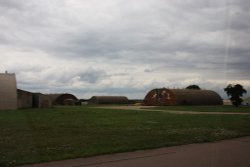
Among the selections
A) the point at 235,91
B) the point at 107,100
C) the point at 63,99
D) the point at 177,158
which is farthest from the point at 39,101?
the point at 107,100

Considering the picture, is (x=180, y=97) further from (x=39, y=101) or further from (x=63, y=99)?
(x=63, y=99)

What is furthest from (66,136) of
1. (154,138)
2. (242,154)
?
(242,154)

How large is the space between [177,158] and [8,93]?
126 feet

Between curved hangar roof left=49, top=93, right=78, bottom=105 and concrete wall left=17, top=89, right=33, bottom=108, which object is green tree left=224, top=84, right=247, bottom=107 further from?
curved hangar roof left=49, top=93, right=78, bottom=105

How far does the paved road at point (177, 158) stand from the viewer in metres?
10.4

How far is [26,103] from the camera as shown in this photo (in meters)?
54.6

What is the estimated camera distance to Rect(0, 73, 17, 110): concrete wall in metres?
45.9

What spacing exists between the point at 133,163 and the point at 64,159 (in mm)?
1826

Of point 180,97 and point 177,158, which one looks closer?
point 177,158

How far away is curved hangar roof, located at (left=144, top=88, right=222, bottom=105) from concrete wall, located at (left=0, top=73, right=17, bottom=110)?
36.9 meters

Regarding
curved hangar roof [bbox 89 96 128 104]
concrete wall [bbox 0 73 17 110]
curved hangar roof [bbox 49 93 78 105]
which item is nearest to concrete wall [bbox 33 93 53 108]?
concrete wall [bbox 0 73 17 110]

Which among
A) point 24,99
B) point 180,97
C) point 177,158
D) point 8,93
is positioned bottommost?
point 177,158

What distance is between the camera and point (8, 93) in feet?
154

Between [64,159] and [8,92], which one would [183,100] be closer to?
[8,92]
